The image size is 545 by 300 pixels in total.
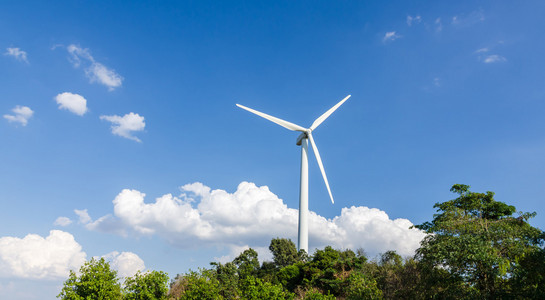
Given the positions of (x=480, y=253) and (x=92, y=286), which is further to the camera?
(x=92, y=286)

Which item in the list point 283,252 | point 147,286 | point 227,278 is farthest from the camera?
point 283,252

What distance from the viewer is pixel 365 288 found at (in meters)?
36.9

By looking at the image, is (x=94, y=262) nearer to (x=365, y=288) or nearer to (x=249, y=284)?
(x=249, y=284)

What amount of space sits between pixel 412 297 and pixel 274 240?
6617 centimetres

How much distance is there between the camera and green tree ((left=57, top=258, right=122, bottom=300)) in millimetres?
44594

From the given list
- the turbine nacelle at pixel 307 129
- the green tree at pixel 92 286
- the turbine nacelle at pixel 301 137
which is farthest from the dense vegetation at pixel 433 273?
the turbine nacelle at pixel 301 137

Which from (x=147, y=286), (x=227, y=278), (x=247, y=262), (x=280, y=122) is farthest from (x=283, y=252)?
(x=147, y=286)

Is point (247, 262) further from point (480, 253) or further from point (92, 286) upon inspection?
point (480, 253)

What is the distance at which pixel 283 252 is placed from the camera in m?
96.9

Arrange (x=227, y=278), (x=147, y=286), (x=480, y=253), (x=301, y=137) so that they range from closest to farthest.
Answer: (x=480, y=253) → (x=147, y=286) → (x=227, y=278) → (x=301, y=137)

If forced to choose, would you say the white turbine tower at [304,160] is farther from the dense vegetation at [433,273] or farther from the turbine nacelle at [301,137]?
the dense vegetation at [433,273]

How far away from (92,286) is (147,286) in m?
6.16

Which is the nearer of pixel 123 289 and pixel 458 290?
pixel 458 290

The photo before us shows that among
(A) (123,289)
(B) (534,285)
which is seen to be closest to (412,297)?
(B) (534,285)
